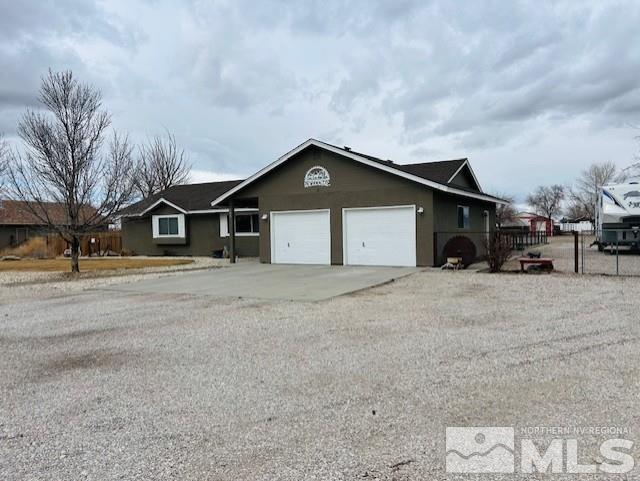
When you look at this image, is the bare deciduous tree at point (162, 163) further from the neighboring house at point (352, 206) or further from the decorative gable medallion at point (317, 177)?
the decorative gable medallion at point (317, 177)

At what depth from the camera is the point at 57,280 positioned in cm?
1488

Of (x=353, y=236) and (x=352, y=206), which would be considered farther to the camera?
(x=353, y=236)

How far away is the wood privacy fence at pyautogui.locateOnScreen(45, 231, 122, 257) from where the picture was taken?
2812cm

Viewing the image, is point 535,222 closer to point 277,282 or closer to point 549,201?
point 549,201

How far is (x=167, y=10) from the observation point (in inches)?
501

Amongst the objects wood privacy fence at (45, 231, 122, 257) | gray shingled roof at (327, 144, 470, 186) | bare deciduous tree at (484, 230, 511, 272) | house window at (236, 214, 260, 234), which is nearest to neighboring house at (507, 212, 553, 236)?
gray shingled roof at (327, 144, 470, 186)

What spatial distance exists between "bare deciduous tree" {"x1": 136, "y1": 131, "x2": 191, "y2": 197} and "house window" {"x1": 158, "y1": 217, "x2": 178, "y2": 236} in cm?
1903

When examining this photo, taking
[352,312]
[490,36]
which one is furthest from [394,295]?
[490,36]

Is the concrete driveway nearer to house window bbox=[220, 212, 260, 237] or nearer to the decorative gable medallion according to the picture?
the decorative gable medallion

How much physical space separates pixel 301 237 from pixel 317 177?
2.39 metres

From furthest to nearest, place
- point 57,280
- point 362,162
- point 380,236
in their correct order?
1. point 380,236
2. point 362,162
3. point 57,280

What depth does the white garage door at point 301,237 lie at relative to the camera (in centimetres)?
1780

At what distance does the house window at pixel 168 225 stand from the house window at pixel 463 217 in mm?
13987

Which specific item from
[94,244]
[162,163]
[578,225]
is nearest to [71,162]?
[94,244]
